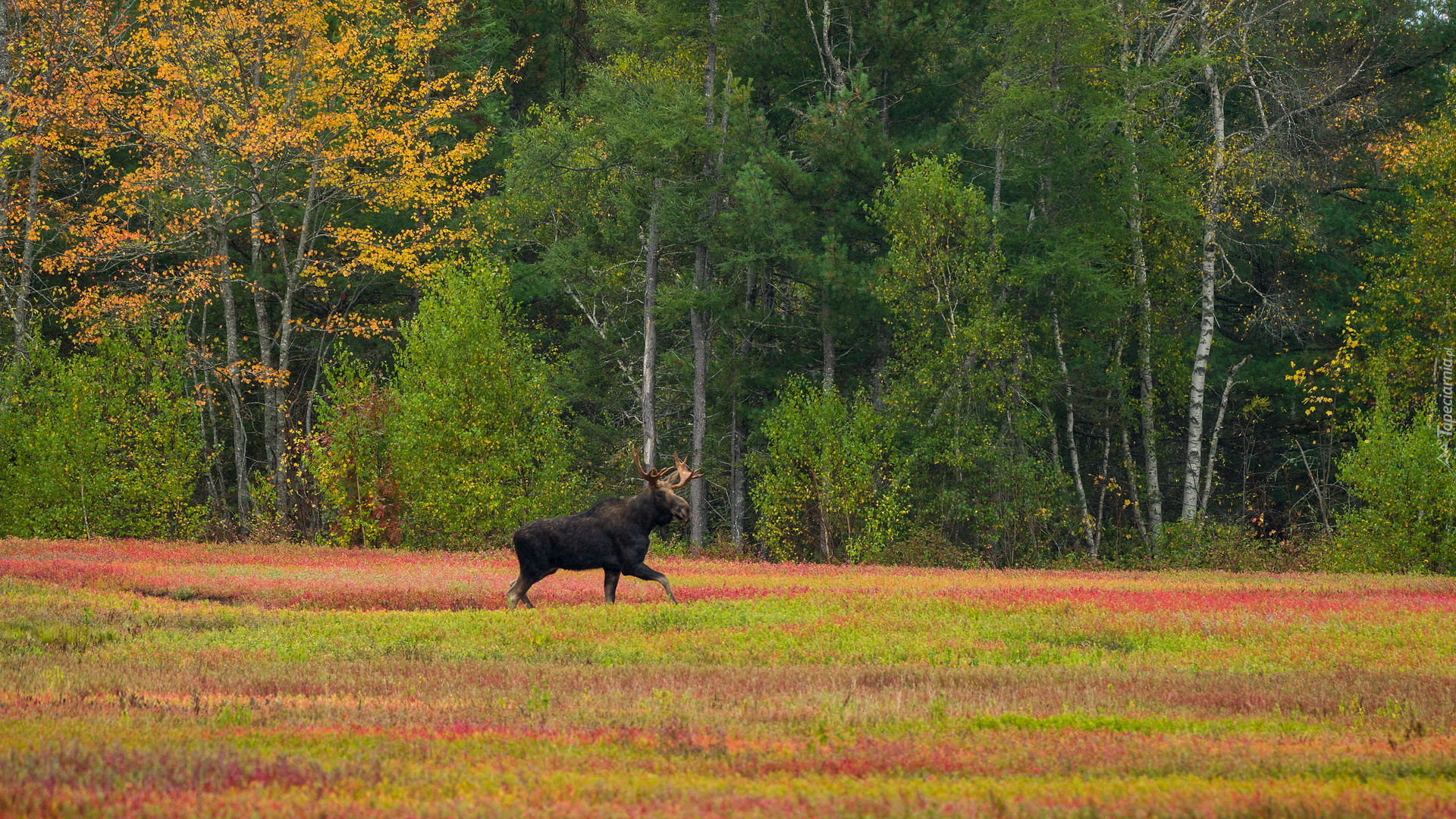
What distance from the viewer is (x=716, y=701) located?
11.9m

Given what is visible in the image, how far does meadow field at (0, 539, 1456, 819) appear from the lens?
313 inches

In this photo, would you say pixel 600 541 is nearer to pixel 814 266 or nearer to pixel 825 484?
pixel 825 484

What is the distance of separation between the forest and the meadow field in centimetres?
1249

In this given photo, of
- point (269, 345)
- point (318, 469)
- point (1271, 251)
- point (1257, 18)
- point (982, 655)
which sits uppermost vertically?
point (1257, 18)

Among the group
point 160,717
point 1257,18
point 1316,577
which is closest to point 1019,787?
point 160,717

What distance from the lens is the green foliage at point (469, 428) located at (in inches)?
1361

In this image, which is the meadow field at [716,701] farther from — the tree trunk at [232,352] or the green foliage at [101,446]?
the tree trunk at [232,352]

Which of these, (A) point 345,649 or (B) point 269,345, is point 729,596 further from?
(B) point 269,345

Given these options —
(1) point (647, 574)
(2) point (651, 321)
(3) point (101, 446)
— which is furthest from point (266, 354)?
(1) point (647, 574)

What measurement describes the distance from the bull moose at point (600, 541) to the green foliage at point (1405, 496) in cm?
1792

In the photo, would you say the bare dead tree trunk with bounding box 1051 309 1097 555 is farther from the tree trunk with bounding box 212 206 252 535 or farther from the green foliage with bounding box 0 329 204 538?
the green foliage with bounding box 0 329 204 538

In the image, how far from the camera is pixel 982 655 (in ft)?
51.3

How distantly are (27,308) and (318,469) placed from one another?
12.5m

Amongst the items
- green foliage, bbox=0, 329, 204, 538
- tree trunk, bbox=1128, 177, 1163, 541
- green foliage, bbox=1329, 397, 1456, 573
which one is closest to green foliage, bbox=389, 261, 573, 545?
green foliage, bbox=0, 329, 204, 538
